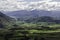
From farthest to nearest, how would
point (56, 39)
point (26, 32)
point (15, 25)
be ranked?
point (15, 25) → point (26, 32) → point (56, 39)

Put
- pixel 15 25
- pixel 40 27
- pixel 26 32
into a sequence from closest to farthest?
pixel 26 32 → pixel 15 25 → pixel 40 27

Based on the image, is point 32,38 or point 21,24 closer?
point 32,38

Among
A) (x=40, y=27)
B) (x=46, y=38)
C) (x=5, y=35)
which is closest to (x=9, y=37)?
(x=5, y=35)

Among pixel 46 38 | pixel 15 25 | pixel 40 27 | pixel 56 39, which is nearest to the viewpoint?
pixel 56 39

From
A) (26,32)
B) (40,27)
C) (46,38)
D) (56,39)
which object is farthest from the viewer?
(40,27)

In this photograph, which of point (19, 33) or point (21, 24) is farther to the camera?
point (21, 24)

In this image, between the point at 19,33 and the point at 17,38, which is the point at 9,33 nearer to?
the point at 17,38

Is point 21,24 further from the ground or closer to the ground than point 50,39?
further from the ground

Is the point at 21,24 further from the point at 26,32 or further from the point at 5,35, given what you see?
the point at 5,35

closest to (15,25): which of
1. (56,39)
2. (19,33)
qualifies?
(19,33)
